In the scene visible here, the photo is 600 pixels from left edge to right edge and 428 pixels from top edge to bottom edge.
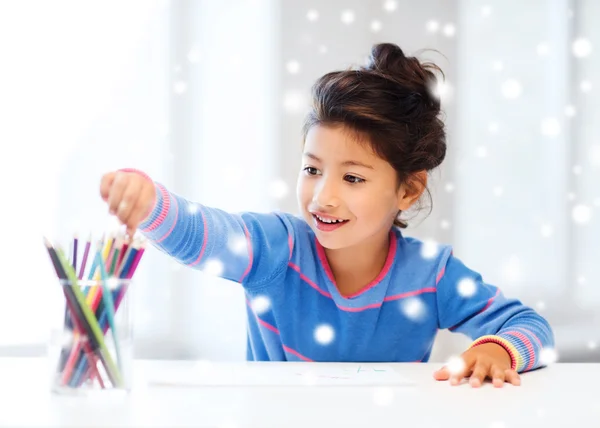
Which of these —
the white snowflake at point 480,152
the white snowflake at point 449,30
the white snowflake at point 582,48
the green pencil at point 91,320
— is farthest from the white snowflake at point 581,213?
the green pencil at point 91,320

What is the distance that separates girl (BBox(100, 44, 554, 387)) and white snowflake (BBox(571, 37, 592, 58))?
2.76 feet

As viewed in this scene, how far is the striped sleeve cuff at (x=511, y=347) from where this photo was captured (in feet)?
2.72

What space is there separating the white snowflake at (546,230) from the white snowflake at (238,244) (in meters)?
1.05

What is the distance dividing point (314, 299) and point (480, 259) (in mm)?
773

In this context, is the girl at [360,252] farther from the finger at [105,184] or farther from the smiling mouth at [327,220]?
the finger at [105,184]

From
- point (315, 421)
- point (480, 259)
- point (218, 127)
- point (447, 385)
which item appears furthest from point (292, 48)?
point (315, 421)

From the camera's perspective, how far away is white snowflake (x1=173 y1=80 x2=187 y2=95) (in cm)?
154

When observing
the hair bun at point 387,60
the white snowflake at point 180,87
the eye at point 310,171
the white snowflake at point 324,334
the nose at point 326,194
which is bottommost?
the white snowflake at point 324,334

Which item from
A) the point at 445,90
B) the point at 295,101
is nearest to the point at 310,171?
the point at 295,101

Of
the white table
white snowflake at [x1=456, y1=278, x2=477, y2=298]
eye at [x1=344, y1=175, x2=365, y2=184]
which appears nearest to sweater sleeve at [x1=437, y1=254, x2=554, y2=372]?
white snowflake at [x1=456, y1=278, x2=477, y2=298]

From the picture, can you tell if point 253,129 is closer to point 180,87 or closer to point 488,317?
point 180,87

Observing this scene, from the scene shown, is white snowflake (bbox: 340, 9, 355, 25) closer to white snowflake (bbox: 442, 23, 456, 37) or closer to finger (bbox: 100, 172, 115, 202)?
white snowflake (bbox: 442, 23, 456, 37)

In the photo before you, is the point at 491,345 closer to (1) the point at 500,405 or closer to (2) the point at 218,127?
(1) the point at 500,405

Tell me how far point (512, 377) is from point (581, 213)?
1.15 m
